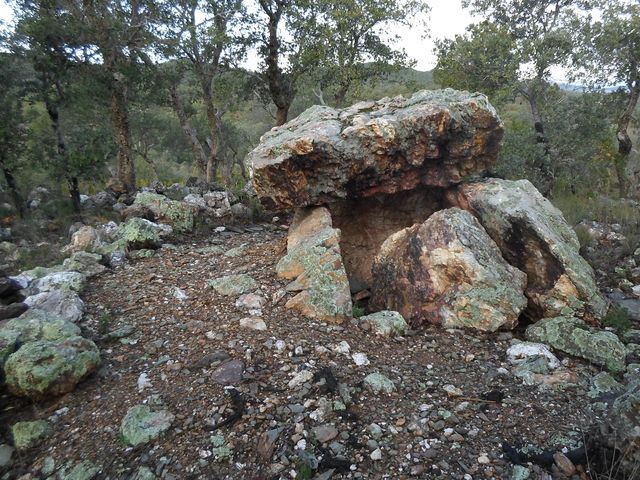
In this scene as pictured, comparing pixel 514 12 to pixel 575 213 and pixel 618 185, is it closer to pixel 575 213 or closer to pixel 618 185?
pixel 618 185

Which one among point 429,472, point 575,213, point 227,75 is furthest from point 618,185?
point 227,75

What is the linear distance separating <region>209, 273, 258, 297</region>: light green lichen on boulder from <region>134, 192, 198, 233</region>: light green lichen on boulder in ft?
8.49

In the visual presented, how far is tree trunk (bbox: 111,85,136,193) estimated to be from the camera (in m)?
10.3

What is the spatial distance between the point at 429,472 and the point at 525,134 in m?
10.7

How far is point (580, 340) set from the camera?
4223 mm

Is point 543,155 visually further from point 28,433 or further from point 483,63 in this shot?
point 28,433

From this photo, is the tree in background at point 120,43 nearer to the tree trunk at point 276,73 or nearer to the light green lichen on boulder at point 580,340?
the tree trunk at point 276,73

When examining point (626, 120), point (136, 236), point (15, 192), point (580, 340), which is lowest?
point (580, 340)

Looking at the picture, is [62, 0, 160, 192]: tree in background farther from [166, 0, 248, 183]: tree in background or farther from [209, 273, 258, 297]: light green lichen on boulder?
[209, 273, 258, 297]: light green lichen on boulder

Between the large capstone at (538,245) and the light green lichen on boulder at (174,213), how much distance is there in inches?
198

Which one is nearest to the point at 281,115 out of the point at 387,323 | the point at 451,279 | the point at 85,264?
the point at 85,264

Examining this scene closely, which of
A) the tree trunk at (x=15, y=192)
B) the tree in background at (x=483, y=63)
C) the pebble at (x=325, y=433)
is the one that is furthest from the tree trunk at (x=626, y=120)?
the tree trunk at (x=15, y=192)

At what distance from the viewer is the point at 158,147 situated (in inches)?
981

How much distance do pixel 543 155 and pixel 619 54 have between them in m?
3.08
